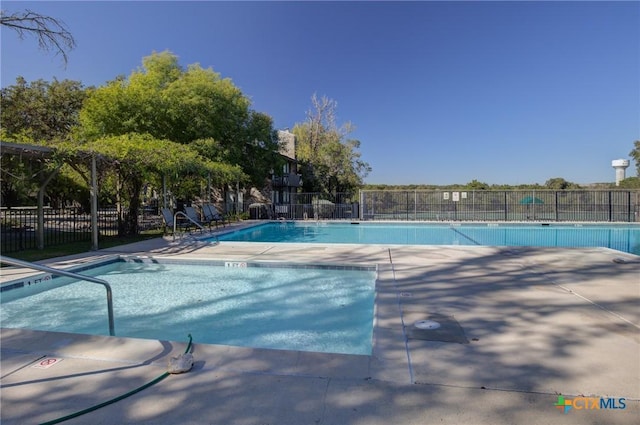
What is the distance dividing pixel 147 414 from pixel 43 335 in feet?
6.48

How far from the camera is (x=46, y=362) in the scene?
2748 millimetres

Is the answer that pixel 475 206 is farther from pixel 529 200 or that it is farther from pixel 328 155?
pixel 328 155

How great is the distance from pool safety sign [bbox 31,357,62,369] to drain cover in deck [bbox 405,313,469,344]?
2.83 metres

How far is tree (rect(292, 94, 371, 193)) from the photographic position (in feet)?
87.2

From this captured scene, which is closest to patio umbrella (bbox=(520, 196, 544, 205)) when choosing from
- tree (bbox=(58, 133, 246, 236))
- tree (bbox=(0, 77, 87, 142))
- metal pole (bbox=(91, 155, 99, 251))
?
tree (bbox=(58, 133, 246, 236))

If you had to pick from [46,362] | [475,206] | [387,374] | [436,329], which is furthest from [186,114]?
[387,374]

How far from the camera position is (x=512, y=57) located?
16.2m

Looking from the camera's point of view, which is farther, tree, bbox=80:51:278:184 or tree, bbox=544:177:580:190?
tree, bbox=544:177:580:190

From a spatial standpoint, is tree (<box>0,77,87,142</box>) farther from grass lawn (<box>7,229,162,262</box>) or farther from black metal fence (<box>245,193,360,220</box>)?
grass lawn (<box>7,229,162,262</box>)

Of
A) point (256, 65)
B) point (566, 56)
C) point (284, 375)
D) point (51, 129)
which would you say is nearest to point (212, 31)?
point (256, 65)

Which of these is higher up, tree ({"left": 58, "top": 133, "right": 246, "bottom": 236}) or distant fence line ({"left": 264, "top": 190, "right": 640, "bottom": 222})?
tree ({"left": 58, "top": 133, "right": 246, "bottom": 236})

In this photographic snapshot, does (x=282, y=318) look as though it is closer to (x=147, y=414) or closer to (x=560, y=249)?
(x=147, y=414)

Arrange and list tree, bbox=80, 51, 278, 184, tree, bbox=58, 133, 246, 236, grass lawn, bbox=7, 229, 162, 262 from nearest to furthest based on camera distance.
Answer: grass lawn, bbox=7, 229, 162, 262 < tree, bbox=58, 133, 246, 236 < tree, bbox=80, 51, 278, 184

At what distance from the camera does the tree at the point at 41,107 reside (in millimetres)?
19031
